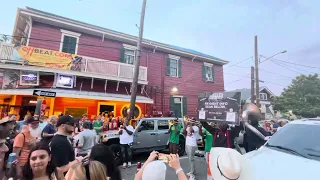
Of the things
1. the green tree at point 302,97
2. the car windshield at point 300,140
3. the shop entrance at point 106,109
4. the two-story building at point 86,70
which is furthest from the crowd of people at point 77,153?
the green tree at point 302,97

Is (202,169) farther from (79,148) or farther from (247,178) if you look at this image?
(247,178)

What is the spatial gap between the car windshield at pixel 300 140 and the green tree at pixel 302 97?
2758cm

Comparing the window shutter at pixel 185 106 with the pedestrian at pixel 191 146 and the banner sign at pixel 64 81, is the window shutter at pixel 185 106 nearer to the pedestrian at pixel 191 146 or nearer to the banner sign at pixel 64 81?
the banner sign at pixel 64 81

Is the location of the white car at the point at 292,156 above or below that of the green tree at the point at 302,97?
below

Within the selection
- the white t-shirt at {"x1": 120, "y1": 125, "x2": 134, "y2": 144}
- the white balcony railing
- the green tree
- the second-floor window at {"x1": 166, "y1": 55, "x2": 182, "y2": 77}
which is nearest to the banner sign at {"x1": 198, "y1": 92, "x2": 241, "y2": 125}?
the white t-shirt at {"x1": 120, "y1": 125, "x2": 134, "y2": 144}

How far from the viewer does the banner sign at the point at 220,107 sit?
12.5ft

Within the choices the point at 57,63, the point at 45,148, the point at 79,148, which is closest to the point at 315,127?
the point at 45,148

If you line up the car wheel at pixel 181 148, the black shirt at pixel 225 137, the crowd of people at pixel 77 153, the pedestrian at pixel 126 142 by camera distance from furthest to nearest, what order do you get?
the car wheel at pixel 181 148
the pedestrian at pixel 126 142
the black shirt at pixel 225 137
the crowd of people at pixel 77 153

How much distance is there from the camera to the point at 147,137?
8047 mm

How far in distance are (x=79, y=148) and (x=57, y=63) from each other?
7.40 m

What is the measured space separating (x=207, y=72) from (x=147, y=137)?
488 inches

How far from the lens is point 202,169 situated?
675 centimetres

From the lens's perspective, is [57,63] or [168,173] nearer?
[168,173]

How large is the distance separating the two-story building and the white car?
10372 millimetres
